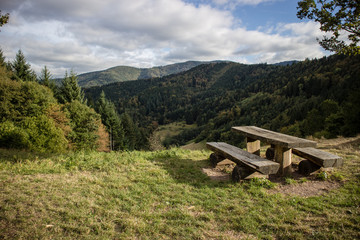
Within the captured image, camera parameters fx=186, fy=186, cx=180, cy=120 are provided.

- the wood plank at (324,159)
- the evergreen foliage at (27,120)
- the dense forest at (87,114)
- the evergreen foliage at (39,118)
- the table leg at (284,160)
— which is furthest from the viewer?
the dense forest at (87,114)

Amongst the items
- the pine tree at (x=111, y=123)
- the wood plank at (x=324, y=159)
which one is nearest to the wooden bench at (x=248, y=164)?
the wood plank at (x=324, y=159)

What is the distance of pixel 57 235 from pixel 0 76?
25.1 meters

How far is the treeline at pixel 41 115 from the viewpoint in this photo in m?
14.9

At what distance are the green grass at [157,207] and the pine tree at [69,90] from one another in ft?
86.3

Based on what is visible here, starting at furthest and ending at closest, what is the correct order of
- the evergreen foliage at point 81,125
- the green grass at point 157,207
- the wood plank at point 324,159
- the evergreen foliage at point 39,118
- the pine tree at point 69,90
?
the pine tree at point 69,90, the evergreen foliage at point 81,125, the evergreen foliage at point 39,118, the wood plank at point 324,159, the green grass at point 157,207

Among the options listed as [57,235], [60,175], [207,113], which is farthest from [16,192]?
[207,113]

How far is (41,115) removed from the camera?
18359 mm

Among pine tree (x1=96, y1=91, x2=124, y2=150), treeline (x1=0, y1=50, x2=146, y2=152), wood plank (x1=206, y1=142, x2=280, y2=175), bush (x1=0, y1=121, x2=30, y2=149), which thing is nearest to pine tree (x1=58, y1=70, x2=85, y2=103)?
treeline (x1=0, y1=50, x2=146, y2=152)

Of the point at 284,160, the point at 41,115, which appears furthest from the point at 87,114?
the point at 284,160

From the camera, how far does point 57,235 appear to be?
3.35 meters

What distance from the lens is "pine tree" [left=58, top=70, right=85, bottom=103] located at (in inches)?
1159

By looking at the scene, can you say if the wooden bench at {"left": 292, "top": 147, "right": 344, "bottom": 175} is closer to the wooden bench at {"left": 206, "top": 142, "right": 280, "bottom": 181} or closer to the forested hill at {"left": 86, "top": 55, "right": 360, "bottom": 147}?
the wooden bench at {"left": 206, "top": 142, "right": 280, "bottom": 181}

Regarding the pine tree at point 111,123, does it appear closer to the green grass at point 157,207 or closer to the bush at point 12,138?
the bush at point 12,138

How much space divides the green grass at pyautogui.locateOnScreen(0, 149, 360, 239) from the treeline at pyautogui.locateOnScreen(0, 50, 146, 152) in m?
9.99
